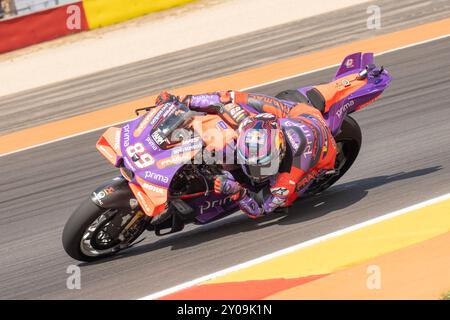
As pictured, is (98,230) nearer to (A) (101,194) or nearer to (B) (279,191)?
(A) (101,194)

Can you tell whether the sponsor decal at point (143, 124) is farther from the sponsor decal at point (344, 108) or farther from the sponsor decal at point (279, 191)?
the sponsor decal at point (344, 108)

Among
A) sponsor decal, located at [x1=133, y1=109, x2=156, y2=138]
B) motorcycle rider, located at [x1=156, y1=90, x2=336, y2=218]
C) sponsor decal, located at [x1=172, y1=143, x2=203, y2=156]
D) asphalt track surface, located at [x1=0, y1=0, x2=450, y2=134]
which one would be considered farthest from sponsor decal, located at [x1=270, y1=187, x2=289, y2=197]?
asphalt track surface, located at [x1=0, y1=0, x2=450, y2=134]

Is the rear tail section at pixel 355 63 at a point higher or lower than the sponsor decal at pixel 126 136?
higher

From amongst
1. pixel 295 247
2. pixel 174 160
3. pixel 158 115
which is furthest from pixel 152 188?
pixel 295 247

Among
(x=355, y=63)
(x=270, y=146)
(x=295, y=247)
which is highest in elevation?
(x=355, y=63)

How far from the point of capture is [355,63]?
8.37 m

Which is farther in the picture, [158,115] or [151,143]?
[158,115]

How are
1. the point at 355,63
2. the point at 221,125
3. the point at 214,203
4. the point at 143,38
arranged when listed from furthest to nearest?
the point at 143,38
the point at 355,63
the point at 214,203
the point at 221,125

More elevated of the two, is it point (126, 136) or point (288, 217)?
point (126, 136)

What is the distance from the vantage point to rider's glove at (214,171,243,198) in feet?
23.4

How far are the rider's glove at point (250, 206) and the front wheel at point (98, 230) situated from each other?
925 millimetres

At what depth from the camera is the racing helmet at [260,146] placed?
7.08 m

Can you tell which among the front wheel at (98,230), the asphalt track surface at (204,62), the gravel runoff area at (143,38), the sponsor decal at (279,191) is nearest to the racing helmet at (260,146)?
the sponsor decal at (279,191)

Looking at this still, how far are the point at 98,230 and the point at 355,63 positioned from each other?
127 inches
